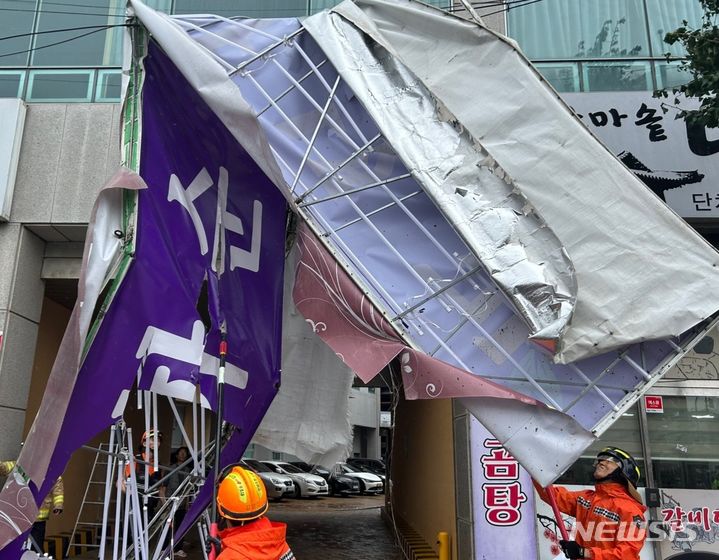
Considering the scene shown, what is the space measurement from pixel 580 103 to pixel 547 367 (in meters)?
4.91

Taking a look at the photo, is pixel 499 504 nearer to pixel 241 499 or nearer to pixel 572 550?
pixel 572 550

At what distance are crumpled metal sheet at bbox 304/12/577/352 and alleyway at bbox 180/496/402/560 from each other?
6946mm

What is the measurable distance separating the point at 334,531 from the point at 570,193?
1048 centimetres

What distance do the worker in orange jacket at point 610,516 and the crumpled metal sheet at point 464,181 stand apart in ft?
4.36

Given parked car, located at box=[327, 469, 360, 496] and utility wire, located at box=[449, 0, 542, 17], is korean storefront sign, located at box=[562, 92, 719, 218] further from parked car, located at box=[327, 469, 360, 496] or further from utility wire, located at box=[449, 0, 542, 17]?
parked car, located at box=[327, 469, 360, 496]

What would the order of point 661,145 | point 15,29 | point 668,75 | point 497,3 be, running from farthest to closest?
1. point 15,29
2. point 668,75
3. point 497,3
4. point 661,145

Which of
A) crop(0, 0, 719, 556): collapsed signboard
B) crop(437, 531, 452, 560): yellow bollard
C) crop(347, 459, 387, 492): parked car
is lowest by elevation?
crop(347, 459, 387, 492): parked car

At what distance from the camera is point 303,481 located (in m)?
20.2

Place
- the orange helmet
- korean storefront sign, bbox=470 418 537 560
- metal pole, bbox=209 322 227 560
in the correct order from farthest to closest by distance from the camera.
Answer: korean storefront sign, bbox=470 418 537 560
metal pole, bbox=209 322 227 560
the orange helmet

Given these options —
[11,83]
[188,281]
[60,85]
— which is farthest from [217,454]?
[11,83]

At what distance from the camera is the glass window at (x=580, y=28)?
27.5ft

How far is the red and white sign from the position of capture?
22.9 feet

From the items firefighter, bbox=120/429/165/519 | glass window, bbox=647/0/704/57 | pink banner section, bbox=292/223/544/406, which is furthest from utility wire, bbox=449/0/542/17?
firefighter, bbox=120/429/165/519

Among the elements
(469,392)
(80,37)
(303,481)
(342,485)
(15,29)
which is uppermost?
(15,29)
